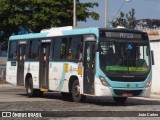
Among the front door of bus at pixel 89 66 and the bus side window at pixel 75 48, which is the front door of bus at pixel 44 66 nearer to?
the bus side window at pixel 75 48

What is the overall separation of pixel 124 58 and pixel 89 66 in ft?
4.40

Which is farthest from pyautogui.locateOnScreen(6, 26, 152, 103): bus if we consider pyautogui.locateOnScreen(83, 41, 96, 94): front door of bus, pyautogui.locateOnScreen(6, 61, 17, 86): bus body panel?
pyautogui.locateOnScreen(6, 61, 17, 86): bus body panel

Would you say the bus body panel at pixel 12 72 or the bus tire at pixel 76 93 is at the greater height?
the bus body panel at pixel 12 72

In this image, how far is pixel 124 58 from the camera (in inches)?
739

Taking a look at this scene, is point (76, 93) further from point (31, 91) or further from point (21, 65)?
point (21, 65)

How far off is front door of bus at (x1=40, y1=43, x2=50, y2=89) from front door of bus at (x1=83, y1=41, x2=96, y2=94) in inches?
137

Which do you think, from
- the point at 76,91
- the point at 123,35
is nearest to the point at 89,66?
the point at 76,91

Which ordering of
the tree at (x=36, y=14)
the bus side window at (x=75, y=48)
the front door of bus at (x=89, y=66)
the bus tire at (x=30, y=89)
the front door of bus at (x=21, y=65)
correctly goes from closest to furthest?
the front door of bus at (x=89, y=66) < the bus side window at (x=75, y=48) < the bus tire at (x=30, y=89) < the front door of bus at (x=21, y=65) < the tree at (x=36, y=14)

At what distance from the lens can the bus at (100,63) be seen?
18.5 m

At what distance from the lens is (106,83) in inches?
722

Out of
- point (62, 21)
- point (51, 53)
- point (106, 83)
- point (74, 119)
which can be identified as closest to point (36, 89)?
point (51, 53)

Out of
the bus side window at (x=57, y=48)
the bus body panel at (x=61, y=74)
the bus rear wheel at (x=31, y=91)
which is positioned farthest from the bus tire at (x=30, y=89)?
the bus side window at (x=57, y=48)

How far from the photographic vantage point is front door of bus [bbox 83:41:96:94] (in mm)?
18703

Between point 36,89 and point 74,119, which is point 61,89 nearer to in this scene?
point 36,89
